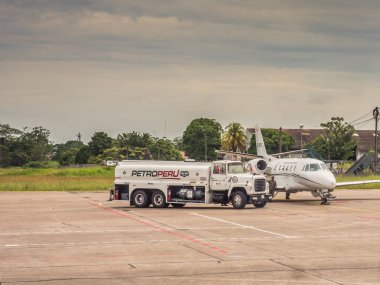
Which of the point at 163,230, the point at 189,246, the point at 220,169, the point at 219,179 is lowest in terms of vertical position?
the point at 189,246

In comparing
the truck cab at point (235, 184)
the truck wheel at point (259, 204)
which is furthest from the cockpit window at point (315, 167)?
the truck cab at point (235, 184)

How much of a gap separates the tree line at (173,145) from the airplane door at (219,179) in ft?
315

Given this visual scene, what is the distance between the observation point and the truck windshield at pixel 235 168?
44.8 metres

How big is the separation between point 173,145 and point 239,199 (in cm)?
12738

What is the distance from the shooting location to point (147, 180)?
45.0 meters

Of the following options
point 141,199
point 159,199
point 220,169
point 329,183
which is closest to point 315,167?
point 329,183

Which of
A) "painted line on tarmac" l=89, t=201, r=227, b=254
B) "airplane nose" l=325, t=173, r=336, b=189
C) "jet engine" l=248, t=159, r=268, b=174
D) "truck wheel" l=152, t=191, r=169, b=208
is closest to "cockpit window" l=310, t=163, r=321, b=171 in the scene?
"airplane nose" l=325, t=173, r=336, b=189

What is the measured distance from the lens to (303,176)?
162 ft

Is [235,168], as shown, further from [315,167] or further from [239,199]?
[315,167]

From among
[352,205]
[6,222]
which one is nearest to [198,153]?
[352,205]

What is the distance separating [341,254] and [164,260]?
561 cm

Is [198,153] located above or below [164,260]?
above

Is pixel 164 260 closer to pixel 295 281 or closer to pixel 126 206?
pixel 295 281

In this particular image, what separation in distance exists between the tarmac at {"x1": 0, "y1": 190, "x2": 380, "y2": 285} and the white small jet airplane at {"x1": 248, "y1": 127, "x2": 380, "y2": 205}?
399 cm
